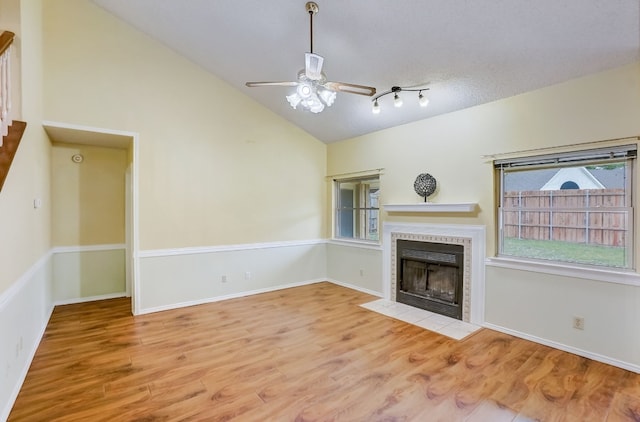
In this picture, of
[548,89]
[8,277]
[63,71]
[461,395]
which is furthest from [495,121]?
[63,71]

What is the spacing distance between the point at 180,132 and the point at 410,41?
3208 mm

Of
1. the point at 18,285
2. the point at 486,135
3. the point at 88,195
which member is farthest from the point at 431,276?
the point at 88,195

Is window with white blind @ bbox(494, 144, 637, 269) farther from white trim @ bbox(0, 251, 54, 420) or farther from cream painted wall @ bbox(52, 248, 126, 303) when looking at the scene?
cream painted wall @ bbox(52, 248, 126, 303)

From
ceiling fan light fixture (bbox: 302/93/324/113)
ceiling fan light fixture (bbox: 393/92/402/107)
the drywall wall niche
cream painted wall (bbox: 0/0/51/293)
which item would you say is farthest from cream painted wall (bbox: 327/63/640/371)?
cream painted wall (bbox: 0/0/51/293)

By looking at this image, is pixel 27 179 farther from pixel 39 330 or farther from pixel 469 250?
pixel 469 250

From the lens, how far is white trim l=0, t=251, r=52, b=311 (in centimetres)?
204

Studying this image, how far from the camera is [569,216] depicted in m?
3.13

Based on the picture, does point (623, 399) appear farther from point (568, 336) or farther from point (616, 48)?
point (616, 48)

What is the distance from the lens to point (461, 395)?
2.33 meters

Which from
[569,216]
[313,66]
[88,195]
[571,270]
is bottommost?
[571,270]

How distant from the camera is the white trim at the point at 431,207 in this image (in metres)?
3.70

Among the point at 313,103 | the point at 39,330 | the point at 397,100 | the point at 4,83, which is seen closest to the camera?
the point at 4,83

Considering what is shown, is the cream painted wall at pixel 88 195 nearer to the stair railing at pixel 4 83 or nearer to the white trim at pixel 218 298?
the white trim at pixel 218 298

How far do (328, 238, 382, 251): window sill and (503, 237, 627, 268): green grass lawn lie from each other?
1.88 meters
